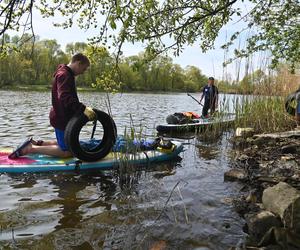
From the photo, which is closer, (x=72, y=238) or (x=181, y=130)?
(x=72, y=238)

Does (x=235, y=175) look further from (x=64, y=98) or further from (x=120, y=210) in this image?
(x=64, y=98)

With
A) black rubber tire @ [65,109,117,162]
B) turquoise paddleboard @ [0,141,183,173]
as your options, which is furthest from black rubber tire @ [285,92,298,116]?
black rubber tire @ [65,109,117,162]

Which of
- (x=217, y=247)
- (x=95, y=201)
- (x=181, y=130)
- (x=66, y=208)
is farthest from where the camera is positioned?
(x=181, y=130)

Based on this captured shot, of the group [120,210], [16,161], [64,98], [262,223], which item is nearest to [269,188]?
[262,223]

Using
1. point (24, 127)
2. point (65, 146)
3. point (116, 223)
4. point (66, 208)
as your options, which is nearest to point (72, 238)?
point (116, 223)

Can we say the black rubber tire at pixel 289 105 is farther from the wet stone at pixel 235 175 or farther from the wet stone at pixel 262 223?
the wet stone at pixel 262 223

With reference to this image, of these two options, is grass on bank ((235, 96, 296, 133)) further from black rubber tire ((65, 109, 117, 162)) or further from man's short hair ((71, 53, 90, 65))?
man's short hair ((71, 53, 90, 65))

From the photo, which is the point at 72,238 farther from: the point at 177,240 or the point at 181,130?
the point at 181,130

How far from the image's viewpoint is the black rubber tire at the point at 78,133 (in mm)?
5738

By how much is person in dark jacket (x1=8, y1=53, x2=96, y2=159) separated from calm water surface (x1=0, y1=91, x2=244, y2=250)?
A: 57 centimetres

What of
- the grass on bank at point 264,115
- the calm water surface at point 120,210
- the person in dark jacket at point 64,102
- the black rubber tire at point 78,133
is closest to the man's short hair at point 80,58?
the person in dark jacket at point 64,102

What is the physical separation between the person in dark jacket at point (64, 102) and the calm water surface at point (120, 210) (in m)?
0.57

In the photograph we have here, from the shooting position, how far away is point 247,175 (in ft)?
19.2

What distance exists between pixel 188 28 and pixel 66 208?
295 centimetres
